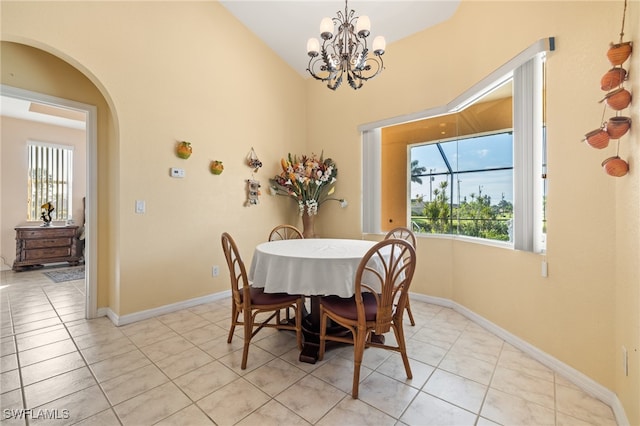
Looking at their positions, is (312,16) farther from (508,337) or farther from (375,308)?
(508,337)

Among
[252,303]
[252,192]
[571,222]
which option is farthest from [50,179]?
[571,222]

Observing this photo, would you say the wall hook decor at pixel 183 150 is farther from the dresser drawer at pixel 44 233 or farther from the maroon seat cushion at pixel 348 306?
the dresser drawer at pixel 44 233

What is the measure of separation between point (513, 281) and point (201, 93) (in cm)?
382

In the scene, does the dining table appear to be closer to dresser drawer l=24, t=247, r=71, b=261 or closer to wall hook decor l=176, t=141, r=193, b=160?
wall hook decor l=176, t=141, r=193, b=160

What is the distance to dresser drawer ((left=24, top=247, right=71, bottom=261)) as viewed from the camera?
479cm

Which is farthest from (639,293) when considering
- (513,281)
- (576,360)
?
(513,281)

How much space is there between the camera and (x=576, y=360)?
1751 mm

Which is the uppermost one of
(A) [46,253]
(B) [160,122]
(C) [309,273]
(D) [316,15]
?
(D) [316,15]

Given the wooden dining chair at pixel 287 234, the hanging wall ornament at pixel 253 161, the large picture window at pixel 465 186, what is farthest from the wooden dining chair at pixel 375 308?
the hanging wall ornament at pixel 253 161

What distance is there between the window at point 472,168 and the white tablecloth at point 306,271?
147cm

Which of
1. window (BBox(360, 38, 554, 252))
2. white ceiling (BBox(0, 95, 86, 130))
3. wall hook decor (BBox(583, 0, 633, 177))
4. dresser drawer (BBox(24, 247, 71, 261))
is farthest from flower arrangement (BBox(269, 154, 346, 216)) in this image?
dresser drawer (BBox(24, 247, 71, 261))

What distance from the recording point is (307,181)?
12.5 feet

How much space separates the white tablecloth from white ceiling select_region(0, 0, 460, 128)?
9.25 feet

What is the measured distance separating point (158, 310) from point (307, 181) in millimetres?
2362
